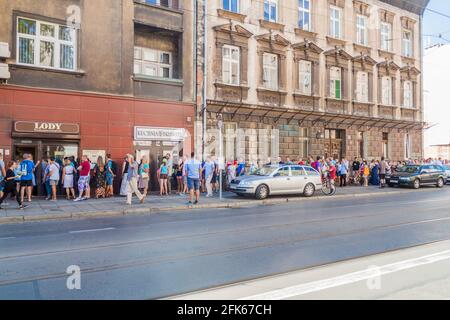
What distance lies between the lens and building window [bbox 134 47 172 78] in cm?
2036

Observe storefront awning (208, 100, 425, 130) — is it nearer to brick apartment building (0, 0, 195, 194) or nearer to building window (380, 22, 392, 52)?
brick apartment building (0, 0, 195, 194)

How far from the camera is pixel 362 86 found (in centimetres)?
2931

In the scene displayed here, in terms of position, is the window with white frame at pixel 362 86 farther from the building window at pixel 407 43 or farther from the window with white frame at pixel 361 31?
the building window at pixel 407 43

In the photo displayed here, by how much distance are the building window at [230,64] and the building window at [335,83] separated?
292 inches

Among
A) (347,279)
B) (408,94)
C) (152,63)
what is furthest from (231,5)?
(347,279)

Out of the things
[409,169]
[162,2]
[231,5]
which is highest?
[231,5]

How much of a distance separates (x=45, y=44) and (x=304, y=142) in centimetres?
1470

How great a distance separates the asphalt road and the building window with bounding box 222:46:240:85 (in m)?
10.9

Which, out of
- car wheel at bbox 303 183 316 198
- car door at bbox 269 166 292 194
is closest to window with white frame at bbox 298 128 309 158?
car wheel at bbox 303 183 316 198

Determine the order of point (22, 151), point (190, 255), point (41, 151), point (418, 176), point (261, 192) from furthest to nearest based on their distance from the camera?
point (418, 176) < point (261, 192) < point (41, 151) < point (22, 151) < point (190, 255)

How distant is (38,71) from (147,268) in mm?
13341

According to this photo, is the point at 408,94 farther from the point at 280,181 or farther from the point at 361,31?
the point at 280,181

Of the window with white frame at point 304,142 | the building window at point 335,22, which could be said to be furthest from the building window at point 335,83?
the window with white frame at point 304,142
